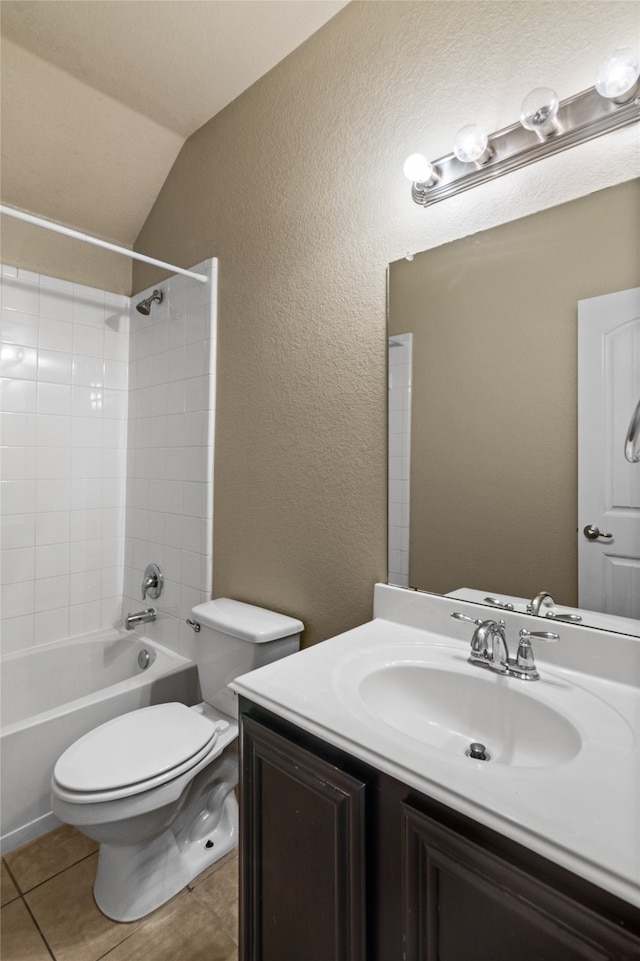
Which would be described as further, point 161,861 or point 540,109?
point 161,861

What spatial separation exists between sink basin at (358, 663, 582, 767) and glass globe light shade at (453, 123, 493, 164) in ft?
3.78

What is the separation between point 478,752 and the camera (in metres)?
0.92

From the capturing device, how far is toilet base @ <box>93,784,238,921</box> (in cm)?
139

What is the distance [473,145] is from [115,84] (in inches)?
60.6

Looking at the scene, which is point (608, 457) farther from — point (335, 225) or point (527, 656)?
point (335, 225)

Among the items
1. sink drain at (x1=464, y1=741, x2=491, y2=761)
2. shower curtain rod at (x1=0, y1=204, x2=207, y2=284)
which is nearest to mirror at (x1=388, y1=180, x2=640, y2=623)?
sink drain at (x1=464, y1=741, x2=491, y2=761)

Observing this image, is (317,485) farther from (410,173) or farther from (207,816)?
(207,816)

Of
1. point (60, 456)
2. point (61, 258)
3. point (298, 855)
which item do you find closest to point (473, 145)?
point (298, 855)

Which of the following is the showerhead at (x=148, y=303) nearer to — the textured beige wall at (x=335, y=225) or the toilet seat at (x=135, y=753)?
the textured beige wall at (x=335, y=225)

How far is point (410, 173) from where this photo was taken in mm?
1181

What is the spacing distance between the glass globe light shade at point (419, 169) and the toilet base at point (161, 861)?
196 cm

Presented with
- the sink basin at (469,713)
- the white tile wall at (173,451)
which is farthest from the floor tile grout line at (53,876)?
the sink basin at (469,713)

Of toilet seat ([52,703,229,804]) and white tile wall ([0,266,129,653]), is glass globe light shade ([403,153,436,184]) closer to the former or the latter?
toilet seat ([52,703,229,804])

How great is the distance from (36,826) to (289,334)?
6.41 ft
